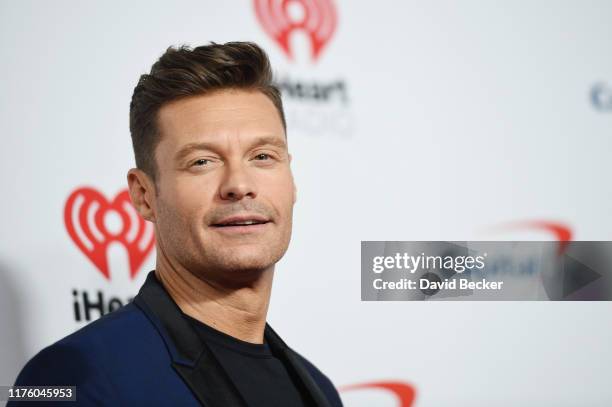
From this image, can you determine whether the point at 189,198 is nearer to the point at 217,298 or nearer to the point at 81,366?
the point at 217,298

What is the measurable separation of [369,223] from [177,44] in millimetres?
724

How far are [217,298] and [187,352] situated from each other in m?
0.14

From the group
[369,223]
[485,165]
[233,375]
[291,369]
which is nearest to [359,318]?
[369,223]

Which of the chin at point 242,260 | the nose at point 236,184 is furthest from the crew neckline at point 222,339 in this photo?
the nose at point 236,184

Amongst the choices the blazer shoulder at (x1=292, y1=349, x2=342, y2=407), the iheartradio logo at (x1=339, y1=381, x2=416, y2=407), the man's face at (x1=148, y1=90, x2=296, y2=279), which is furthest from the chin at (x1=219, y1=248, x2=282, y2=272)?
the iheartradio logo at (x1=339, y1=381, x2=416, y2=407)

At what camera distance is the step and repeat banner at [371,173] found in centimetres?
192

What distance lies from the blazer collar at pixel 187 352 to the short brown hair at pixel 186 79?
22 cm

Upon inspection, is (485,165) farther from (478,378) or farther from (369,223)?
(478,378)

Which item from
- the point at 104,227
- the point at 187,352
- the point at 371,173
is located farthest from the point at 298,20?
the point at 187,352

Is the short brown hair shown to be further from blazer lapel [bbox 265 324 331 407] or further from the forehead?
blazer lapel [bbox 265 324 331 407]

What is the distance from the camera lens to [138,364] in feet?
3.46

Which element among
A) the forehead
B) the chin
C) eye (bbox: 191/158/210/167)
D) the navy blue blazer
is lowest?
the navy blue blazer

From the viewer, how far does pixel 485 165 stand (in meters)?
1.98

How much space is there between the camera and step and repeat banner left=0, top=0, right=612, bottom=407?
192cm
